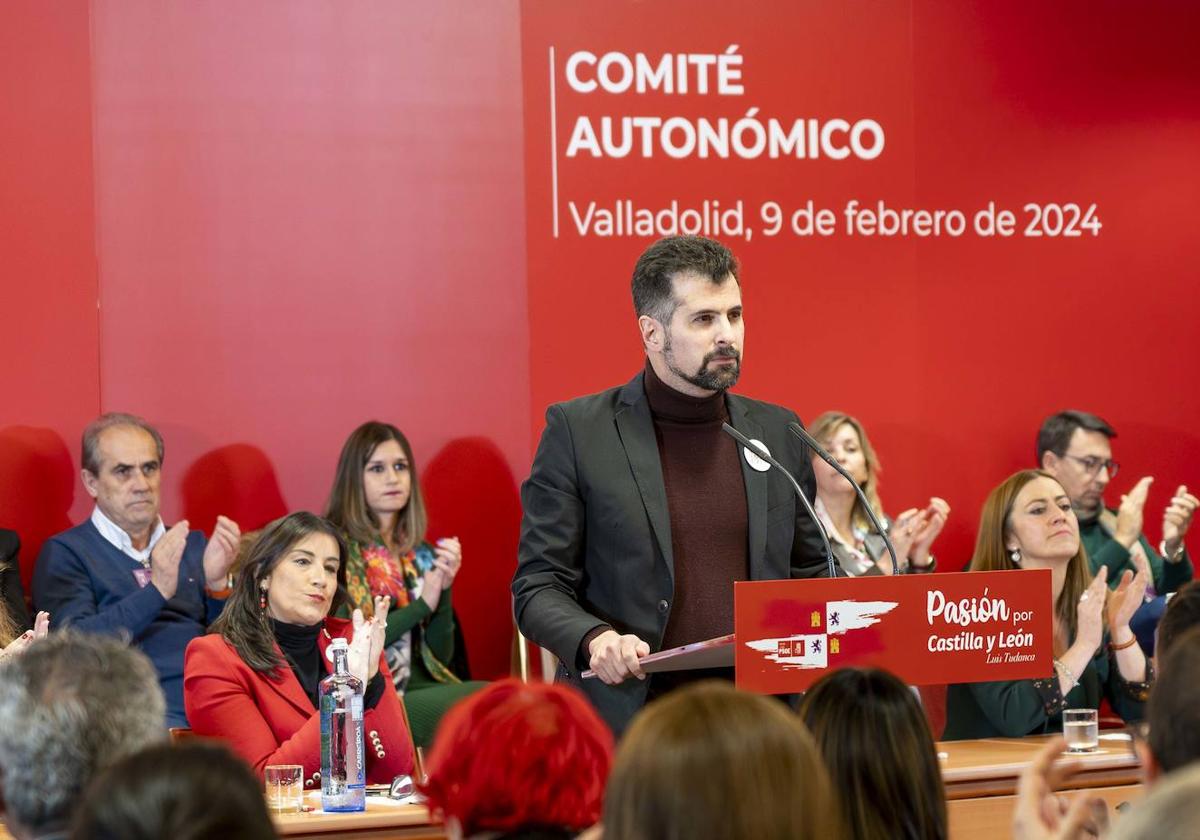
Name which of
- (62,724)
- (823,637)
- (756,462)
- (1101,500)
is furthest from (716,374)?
(1101,500)

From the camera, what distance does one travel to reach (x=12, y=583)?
5.05m

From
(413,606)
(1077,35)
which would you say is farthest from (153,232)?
(1077,35)

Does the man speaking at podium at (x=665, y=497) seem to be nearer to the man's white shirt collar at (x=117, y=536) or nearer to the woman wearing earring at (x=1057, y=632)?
the woman wearing earring at (x=1057, y=632)

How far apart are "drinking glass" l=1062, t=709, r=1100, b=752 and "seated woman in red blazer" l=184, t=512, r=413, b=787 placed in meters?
1.68

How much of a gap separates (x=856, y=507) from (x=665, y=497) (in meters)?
3.05

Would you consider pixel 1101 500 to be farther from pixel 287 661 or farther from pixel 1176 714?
pixel 1176 714

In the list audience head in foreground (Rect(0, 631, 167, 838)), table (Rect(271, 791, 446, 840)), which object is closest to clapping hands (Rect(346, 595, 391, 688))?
table (Rect(271, 791, 446, 840))

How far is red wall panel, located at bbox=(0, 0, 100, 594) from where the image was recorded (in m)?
5.48

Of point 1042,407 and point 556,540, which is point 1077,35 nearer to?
point 1042,407

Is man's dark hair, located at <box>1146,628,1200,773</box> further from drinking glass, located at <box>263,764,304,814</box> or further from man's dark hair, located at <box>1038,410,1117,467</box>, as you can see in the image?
man's dark hair, located at <box>1038,410,1117,467</box>

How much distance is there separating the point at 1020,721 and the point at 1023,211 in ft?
9.89

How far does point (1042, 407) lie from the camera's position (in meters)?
6.55

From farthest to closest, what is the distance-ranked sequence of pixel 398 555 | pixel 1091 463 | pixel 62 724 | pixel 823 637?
1. pixel 1091 463
2. pixel 398 555
3. pixel 823 637
4. pixel 62 724

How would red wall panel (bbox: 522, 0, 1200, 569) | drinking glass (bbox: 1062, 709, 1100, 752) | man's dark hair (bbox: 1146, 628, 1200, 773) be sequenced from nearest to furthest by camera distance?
man's dark hair (bbox: 1146, 628, 1200, 773), drinking glass (bbox: 1062, 709, 1100, 752), red wall panel (bbox: 522, 0, 1200, 569)
